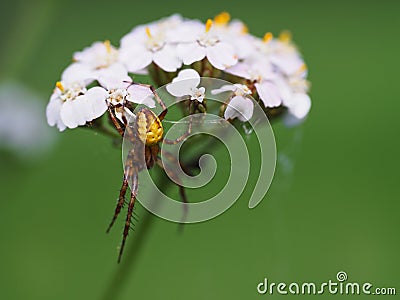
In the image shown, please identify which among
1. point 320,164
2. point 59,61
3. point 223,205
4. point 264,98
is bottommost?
point 223,205

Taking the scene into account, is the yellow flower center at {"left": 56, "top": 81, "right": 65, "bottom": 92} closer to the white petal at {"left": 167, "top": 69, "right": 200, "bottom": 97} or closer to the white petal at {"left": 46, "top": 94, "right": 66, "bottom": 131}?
the white petal at {"left": 46, "top": 94, "right": 66, "bottom": 131}

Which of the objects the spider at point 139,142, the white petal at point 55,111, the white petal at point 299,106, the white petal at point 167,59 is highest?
the white petal at point 299,106

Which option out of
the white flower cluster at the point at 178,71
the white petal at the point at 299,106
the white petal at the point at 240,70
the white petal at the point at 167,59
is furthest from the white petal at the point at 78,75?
the white petal at the point at 299,106

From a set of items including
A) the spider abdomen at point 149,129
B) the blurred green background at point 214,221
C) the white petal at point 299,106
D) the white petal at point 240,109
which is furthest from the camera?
the blurred green background at point 214,221

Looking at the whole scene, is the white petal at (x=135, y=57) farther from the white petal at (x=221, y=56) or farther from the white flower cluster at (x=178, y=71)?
the white petal at (x=221, y=56)

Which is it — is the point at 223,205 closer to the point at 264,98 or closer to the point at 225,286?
the point at 264,98

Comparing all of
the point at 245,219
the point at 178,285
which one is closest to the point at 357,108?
the point at 245,219

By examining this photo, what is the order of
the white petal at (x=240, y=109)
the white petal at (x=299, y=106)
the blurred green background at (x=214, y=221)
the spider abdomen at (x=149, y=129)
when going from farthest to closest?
1. the blurred green background at (x=214, y=221)
2. the white petal at (x=299, y=106)
3. the white petal at (x=240, y=109)
4. the spider abdomen at (x=149, y=129)

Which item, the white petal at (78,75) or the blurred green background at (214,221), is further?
the blurred green background at (214,221)
